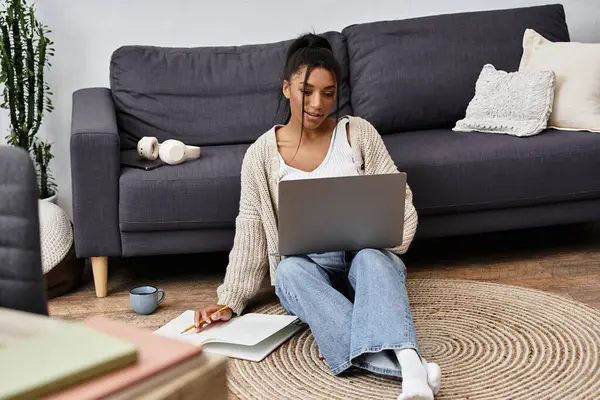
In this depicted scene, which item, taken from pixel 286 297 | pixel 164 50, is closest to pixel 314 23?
pixel 164 50

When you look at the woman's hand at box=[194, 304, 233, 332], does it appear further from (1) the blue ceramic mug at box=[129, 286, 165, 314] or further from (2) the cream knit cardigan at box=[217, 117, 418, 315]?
(1) the blue ceramic mug at box=[129, 286, 165, 314]

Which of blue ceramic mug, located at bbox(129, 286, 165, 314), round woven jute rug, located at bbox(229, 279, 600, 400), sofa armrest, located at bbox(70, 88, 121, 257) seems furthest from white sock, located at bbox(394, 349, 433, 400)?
sofa armrest, located at bbox(70, 88, 121, 257)

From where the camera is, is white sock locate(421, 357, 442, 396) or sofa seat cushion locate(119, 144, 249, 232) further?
sofa seat cushion locate(119, 144, 249, 232)

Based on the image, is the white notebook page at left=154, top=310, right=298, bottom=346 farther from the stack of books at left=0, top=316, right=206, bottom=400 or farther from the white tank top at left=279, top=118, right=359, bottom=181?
the stack of books at left=0, top=316, right=206, bottom=400

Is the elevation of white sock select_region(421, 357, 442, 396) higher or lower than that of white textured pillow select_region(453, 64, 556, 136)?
lower

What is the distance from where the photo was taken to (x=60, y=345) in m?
0.60

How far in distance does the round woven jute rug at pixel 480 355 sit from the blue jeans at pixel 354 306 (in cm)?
7

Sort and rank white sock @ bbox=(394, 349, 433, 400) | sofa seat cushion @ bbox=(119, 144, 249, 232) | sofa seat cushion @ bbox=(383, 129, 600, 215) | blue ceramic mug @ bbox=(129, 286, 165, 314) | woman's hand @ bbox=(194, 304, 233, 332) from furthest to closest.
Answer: sofa seat cushion @ bbox=(383, 129, 600, 215) → sofa seat cushion @ bbox=(119, 144, 249, 232) → blue ceramic mug @ bbox=(129, 286, 165, 314) → woman's hand @ bbox=(194, 304, 233, 332) → white sock @ bbox=(394, 349, 433, 400)

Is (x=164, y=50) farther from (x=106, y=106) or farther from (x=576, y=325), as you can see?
(x=576, y=325)

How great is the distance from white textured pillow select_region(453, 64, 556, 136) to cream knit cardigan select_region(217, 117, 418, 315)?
0.80 meters

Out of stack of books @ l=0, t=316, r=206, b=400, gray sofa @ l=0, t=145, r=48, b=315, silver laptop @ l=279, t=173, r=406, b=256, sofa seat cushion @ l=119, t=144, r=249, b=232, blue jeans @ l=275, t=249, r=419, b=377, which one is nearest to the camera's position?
stack of books @ l=0, t=316, r=206, b=400

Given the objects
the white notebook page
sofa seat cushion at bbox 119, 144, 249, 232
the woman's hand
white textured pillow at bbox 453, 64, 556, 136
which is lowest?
the white notebook page

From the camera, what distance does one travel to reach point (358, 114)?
3.19 m

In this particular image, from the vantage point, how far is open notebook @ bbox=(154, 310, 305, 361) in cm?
215
